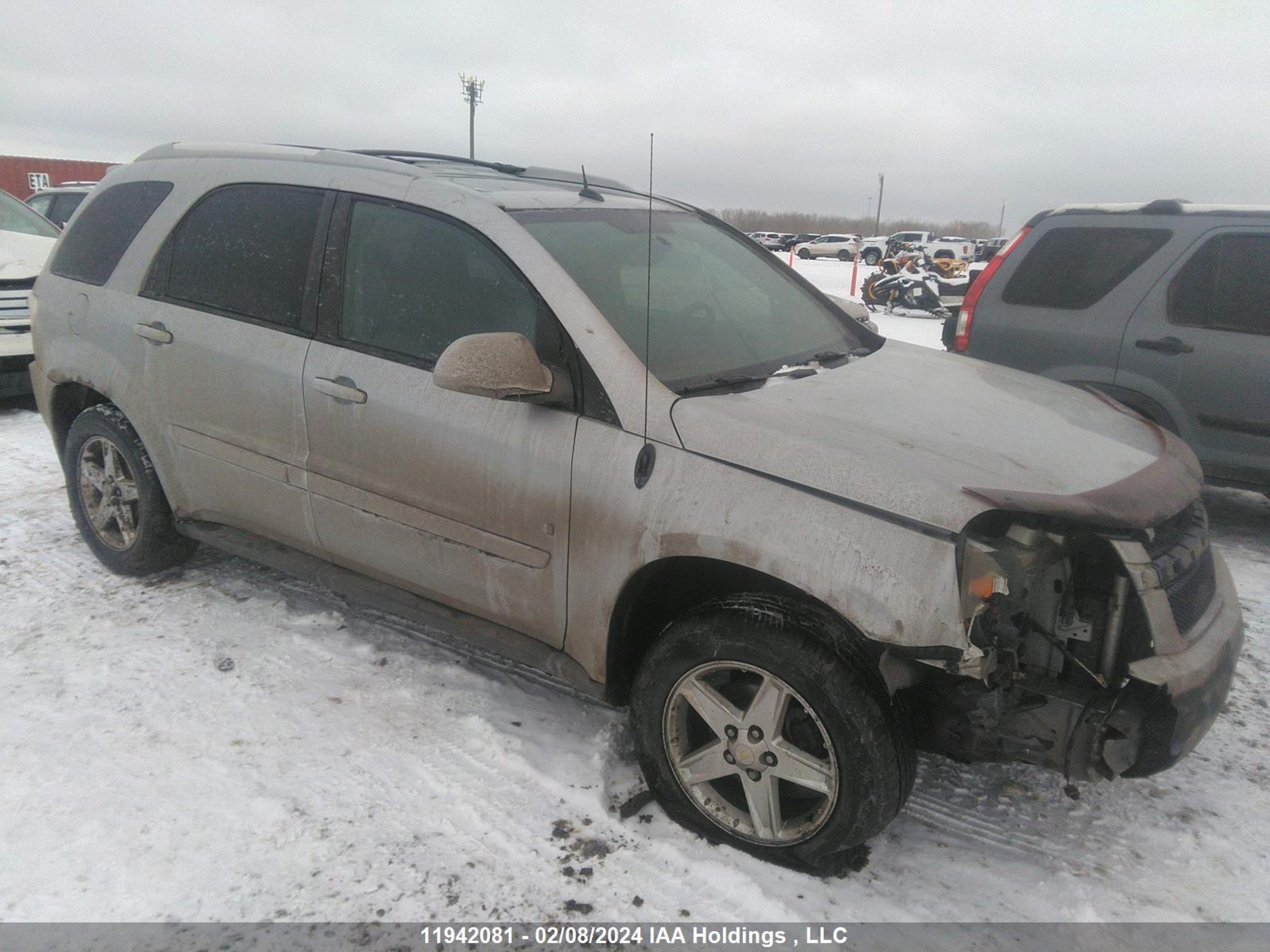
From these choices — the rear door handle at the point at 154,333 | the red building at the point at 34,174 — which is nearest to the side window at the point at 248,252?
the rear door handle at the point at 154,333

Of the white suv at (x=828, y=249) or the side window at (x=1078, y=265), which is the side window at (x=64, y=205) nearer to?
the side window at (x=1078, y=265)

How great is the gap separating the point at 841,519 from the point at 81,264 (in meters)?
3.67

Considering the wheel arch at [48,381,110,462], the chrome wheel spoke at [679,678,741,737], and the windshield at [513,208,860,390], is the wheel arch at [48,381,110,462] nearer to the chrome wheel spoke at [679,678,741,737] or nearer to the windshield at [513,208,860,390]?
the windshield at [513,208,860,390]

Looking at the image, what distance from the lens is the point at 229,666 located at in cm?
331

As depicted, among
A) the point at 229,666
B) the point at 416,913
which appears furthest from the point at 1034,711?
the point at 229,666

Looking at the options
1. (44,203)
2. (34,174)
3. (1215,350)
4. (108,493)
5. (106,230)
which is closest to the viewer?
(106,230)

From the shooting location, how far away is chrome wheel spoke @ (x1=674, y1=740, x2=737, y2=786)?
242 cm

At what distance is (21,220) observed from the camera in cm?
830

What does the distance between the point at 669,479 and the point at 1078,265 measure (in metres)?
3.93

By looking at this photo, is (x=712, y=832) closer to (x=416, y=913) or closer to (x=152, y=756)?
(x=416, y=913)

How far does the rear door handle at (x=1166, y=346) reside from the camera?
469 centimetres

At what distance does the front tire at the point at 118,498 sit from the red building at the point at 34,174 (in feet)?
107

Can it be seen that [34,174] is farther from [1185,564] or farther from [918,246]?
[1185,564]

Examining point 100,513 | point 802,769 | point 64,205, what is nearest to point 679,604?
point 802,769
